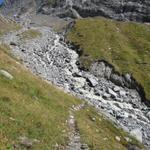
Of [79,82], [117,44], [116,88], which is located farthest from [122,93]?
[117,44]

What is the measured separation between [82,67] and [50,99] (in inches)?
1606

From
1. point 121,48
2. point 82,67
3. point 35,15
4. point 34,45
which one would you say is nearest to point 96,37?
point 121,48

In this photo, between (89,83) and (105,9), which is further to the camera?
(105,9)

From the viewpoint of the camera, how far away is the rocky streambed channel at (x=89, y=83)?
4930 centimetres

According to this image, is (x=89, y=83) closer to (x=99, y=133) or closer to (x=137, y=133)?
(x=137, y=133)

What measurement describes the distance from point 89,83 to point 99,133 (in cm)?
3162

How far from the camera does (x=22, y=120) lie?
2688cm

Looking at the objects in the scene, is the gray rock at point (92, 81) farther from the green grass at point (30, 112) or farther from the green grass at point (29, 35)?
the green grass at point (29, 35)

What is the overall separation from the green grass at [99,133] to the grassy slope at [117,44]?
25013 millimetres

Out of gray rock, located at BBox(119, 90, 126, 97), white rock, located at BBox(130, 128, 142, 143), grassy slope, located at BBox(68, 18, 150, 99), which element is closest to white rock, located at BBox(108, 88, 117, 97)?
gray rock, located at BBox(119, 90, 126, 97)

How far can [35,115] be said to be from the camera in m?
28.8

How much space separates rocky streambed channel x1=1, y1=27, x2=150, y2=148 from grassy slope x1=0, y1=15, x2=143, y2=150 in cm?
947

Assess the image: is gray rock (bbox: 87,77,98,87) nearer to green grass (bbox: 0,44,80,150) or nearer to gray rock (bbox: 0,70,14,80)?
green grass (bbox: 0,44,80,150)

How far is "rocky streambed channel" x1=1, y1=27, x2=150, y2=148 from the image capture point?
49.3 metres
